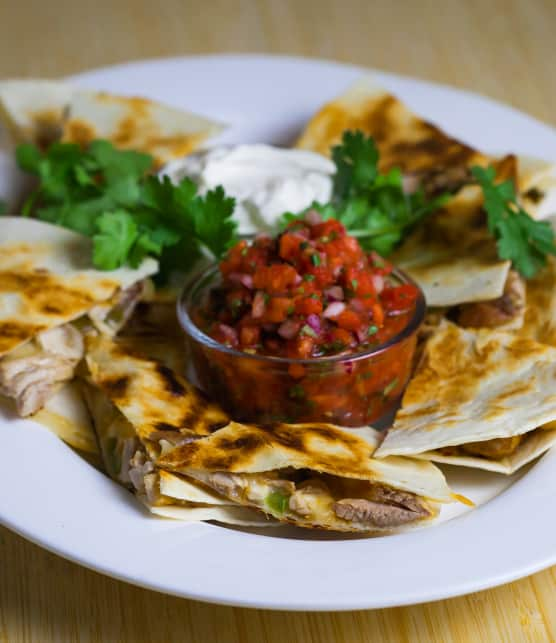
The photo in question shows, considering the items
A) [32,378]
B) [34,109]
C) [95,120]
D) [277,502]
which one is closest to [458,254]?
[277,502]

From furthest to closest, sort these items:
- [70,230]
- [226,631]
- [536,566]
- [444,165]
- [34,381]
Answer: [444,165] < [70,230] < [34,381] < [226,631] < [536,566]

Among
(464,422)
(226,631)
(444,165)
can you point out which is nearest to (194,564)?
(226,631)

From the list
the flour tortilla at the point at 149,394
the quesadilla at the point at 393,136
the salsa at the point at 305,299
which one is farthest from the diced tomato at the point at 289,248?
the quesadilla at the point at 393,136

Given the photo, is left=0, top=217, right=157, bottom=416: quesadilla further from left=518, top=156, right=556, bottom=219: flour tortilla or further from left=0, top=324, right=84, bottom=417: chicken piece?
left=518, top=156, right=556, bottom=219: flour tortilla

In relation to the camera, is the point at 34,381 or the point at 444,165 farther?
the point at 444,165

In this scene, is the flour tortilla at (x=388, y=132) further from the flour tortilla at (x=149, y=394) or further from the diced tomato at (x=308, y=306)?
the flour tortilla at (x=149, y=394)

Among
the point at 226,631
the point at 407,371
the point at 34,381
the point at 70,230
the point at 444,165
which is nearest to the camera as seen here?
the point at 226,631

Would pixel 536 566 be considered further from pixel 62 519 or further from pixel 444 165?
pixel 444 165

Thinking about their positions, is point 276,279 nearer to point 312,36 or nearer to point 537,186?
point 537,186
